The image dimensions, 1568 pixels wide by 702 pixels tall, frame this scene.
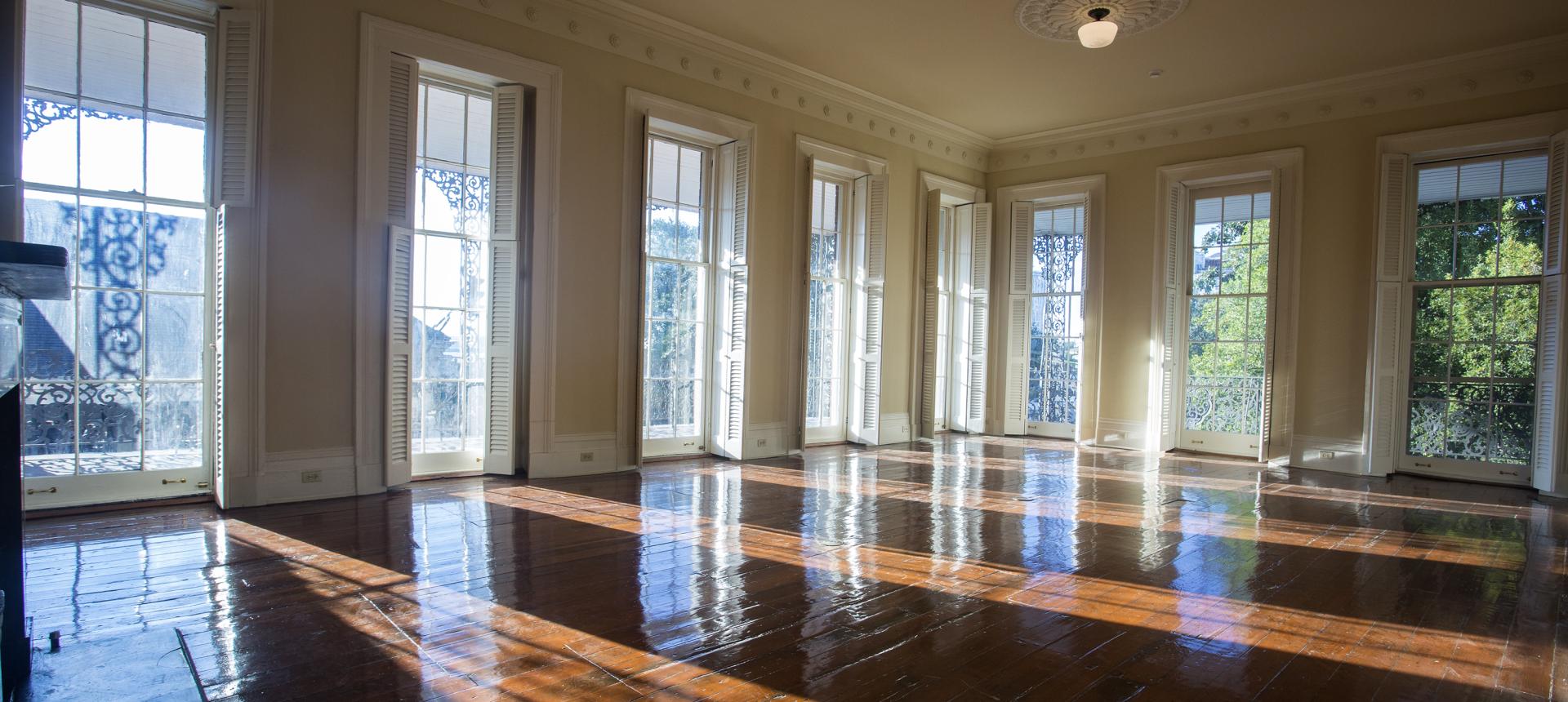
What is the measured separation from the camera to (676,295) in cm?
719

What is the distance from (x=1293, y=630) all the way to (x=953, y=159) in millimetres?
7390

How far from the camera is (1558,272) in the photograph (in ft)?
21.3

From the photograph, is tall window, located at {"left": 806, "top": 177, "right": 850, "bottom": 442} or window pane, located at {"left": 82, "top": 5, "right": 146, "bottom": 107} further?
tall window, located at {"left": 806, "top": 177, "right": 850, "bottom": 442}

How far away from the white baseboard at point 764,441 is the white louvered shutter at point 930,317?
6.64 feet

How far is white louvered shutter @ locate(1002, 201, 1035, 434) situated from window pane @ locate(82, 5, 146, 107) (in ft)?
27.4

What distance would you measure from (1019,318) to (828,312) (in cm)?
276

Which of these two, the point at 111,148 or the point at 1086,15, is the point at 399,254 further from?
the point at 1086,15

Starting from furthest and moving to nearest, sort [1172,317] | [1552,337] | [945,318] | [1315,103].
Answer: [945,318] < [1172,317] < [1315,103] < [1552,337]

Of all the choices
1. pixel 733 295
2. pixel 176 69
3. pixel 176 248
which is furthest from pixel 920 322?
pixel 176 69

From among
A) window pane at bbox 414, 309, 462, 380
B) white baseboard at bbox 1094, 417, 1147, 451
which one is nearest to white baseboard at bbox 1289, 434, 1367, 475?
white baseboard at bbox 1094, 417, 1147, 451

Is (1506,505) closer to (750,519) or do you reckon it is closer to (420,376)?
(750,519)

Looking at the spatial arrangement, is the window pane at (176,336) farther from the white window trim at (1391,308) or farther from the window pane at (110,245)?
the white window trim at (1391,308)

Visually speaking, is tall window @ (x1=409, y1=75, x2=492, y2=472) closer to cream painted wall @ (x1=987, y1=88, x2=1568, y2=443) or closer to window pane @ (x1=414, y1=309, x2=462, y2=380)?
window pane @ (x1=414, y1=309, x2=462, y2=380)

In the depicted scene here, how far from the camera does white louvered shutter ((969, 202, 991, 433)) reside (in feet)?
31.8
